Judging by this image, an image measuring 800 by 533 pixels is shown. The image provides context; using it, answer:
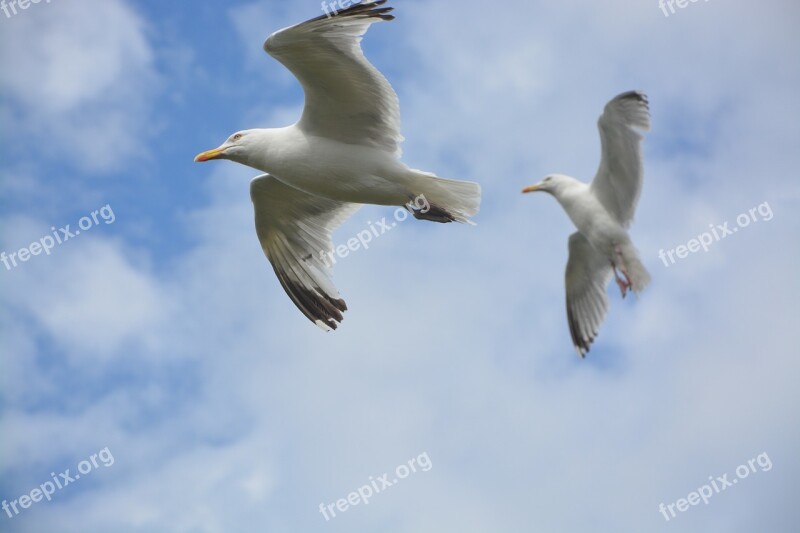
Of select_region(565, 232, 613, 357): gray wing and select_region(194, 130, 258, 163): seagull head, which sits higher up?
select_region(194, 130, 258, 163): seagull head

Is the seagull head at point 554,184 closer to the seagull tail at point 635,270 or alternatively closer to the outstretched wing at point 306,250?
the seagull tail at point 635,270

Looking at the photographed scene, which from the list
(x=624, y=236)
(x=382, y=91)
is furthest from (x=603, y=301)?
(x=382, y=91)

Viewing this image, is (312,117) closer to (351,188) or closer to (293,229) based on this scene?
A: (351,188)

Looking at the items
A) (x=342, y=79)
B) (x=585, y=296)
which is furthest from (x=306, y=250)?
(x=585, y=296)

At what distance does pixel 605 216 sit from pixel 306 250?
2.93 m

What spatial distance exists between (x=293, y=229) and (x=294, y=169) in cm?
117

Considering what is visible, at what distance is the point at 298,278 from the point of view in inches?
336

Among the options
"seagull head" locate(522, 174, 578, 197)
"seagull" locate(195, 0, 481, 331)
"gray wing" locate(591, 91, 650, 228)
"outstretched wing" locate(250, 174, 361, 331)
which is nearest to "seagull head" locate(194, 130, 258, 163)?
"seagull" locate(195, 0, 481, 331)

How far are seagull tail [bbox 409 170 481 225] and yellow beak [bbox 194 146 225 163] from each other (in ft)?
4.72

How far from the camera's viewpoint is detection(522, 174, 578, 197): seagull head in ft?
34.2

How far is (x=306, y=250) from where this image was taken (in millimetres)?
8508

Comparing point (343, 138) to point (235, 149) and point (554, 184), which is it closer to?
point (235, 149)

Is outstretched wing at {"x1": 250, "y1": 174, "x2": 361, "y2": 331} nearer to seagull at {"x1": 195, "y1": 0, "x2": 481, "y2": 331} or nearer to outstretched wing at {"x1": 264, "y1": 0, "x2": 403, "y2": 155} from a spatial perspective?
seagull at {"x1": 195, "y1": 0, "x2": 481, "y2": 331}

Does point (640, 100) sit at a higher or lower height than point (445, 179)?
higher
